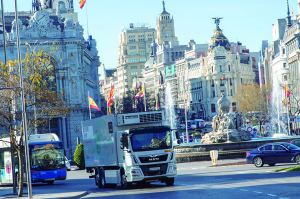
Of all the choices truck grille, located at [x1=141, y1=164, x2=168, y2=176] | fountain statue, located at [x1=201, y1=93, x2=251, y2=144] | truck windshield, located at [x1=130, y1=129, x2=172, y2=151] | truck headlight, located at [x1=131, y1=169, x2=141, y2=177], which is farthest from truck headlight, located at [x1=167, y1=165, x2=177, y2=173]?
fountain statue, located at [x1=201, y1=93, x2=251, y2=144]

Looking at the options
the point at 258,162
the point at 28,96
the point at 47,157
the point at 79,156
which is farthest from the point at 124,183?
the point at 79,156

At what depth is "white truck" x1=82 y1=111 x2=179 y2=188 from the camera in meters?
40.0

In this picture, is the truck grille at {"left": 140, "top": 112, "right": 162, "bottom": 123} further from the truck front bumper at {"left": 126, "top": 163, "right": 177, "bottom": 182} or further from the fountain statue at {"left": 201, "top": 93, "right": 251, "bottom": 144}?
the fountain statue at {"left": 201, "top": 93, "right": 251, "bottom": 144}

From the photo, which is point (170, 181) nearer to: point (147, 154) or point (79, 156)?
A: point (147, 154)

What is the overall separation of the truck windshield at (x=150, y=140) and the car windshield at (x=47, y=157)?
17.8m

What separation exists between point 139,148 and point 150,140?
0.58 metres

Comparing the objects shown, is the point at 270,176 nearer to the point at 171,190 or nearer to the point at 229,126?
the point at 171,190

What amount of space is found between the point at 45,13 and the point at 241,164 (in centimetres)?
6844

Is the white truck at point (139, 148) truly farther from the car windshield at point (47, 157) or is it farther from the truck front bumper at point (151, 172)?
the car windshield at point (47, 157)

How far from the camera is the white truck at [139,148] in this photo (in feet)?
131

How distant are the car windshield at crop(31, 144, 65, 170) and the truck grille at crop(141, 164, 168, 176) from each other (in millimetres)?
17871

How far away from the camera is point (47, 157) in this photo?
188 feet

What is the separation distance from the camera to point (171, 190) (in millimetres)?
37469

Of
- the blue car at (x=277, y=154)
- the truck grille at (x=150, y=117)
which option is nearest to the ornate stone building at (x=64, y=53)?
the blue car at (x=277, y=154)
